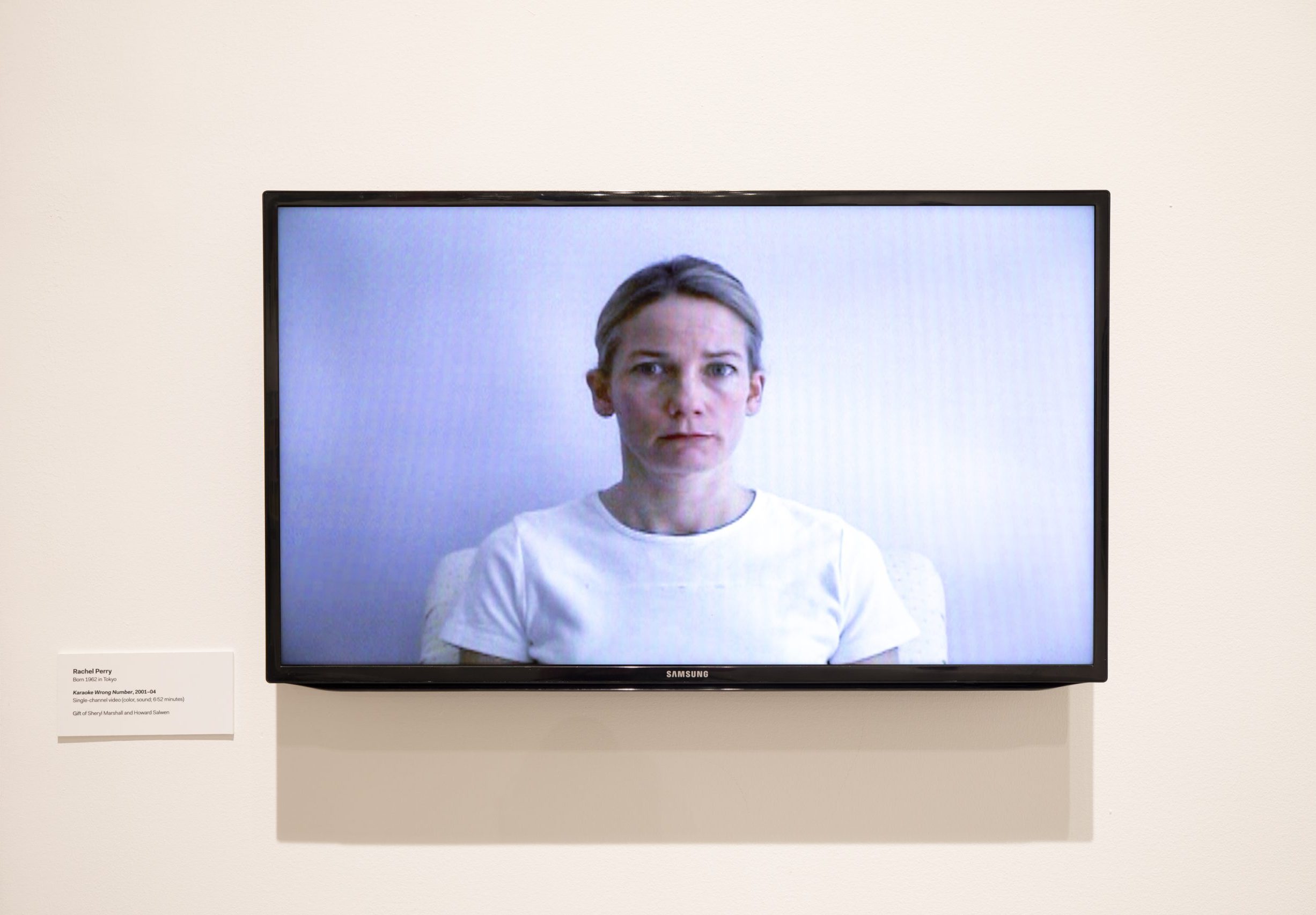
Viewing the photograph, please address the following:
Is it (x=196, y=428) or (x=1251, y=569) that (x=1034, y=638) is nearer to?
(x=1251, y=569)

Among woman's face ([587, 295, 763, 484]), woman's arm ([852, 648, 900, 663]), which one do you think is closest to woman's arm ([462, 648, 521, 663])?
woman's arm ([852, 648, 900, 663])

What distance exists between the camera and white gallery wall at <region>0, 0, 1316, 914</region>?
1135 mm

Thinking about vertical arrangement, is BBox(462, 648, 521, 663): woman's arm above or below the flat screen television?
below

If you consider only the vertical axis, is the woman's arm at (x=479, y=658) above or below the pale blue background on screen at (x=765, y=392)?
below

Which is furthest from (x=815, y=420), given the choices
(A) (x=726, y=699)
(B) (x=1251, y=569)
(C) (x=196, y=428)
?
(C) (x=196, y=428)

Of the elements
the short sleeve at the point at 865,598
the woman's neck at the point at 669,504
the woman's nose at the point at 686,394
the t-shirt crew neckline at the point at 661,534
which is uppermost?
the woman's nose at the point at 686,394

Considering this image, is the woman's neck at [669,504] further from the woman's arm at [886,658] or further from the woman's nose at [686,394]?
the woman's arm at [886,658]

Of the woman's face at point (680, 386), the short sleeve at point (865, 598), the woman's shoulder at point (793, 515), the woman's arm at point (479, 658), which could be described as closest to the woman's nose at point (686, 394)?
the woman's face at point (680, 386)

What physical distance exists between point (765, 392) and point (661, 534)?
0.21 metres

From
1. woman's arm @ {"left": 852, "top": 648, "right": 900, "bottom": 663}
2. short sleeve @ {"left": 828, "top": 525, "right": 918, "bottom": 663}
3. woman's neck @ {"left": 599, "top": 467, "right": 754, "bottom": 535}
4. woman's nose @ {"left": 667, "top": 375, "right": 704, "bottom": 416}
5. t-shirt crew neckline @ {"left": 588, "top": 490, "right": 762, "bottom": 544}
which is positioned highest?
woman's nose @ {"left": 667, "top": 375, "right": 704, "bottom": 416}

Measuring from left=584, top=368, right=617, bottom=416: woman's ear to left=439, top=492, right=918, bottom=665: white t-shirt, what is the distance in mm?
106

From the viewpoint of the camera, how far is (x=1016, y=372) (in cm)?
110

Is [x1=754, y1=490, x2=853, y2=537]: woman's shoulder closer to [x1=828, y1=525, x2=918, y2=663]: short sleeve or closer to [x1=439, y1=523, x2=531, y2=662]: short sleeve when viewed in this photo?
[x1=828, y1=525, x2=918, y2=663]: short sleeve

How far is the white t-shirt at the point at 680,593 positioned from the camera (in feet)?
3.55
